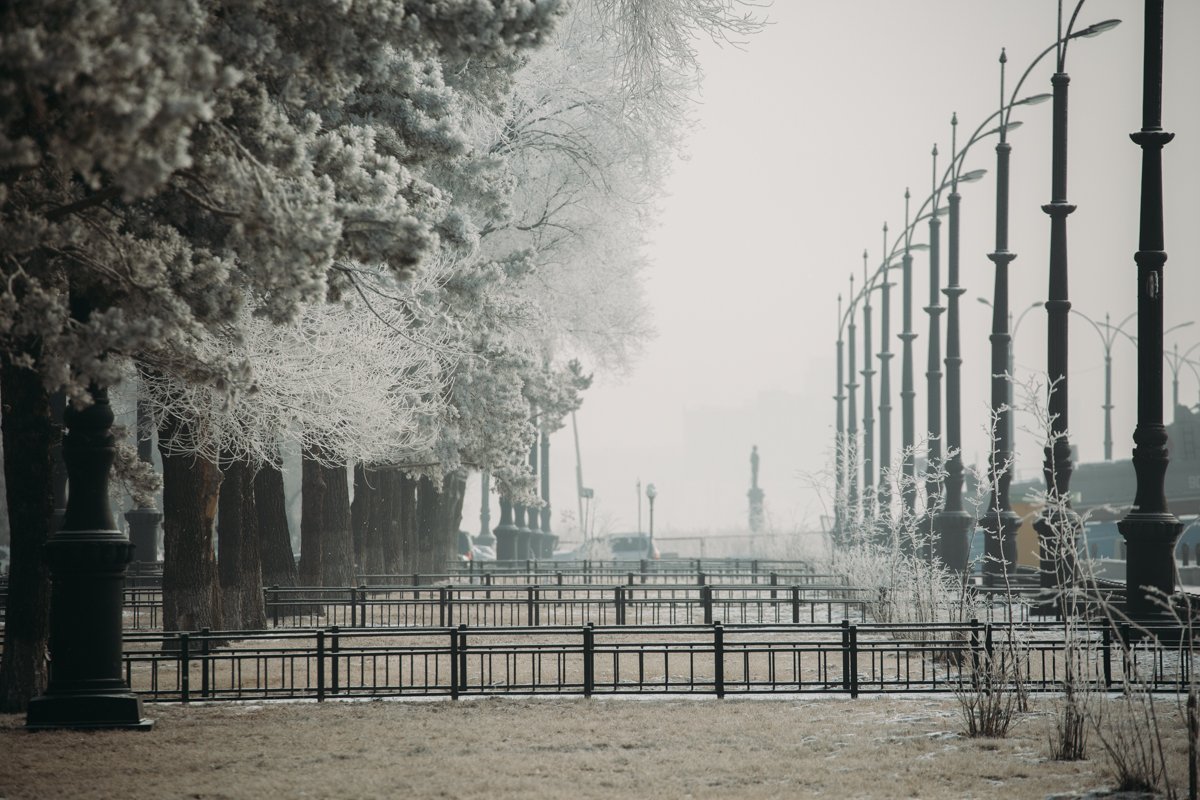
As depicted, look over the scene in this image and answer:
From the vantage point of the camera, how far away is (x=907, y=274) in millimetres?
37750

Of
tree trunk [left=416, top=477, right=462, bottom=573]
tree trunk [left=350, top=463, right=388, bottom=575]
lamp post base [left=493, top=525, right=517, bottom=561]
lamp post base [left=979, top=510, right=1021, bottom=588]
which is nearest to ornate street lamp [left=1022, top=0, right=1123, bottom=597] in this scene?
lamp post base [left=979, top=510, right=1021, bottom=588]

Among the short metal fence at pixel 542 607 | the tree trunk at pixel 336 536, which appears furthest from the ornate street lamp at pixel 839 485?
the tree trunk at pixel 336 536

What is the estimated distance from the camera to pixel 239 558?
24.0m

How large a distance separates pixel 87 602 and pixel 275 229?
502 centimetres

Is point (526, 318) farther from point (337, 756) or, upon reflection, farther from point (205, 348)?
point (337, 756)

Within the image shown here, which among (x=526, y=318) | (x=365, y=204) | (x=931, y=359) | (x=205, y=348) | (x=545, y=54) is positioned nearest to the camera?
(x=365, y=204)

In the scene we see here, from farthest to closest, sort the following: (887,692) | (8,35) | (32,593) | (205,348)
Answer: (205,348)
(887,692)
(32,593)
(8,35)

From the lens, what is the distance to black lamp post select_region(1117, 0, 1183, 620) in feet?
57.1

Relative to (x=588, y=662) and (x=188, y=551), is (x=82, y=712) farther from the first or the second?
(x=188, y=551)

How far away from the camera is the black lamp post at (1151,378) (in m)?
17.4

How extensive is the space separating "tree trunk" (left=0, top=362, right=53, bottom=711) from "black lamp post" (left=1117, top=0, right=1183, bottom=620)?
39.2ft

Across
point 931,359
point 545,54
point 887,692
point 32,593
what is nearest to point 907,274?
point 931,359

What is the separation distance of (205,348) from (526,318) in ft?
36.8

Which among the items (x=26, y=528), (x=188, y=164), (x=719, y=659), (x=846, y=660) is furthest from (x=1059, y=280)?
(x=188, y=164)
